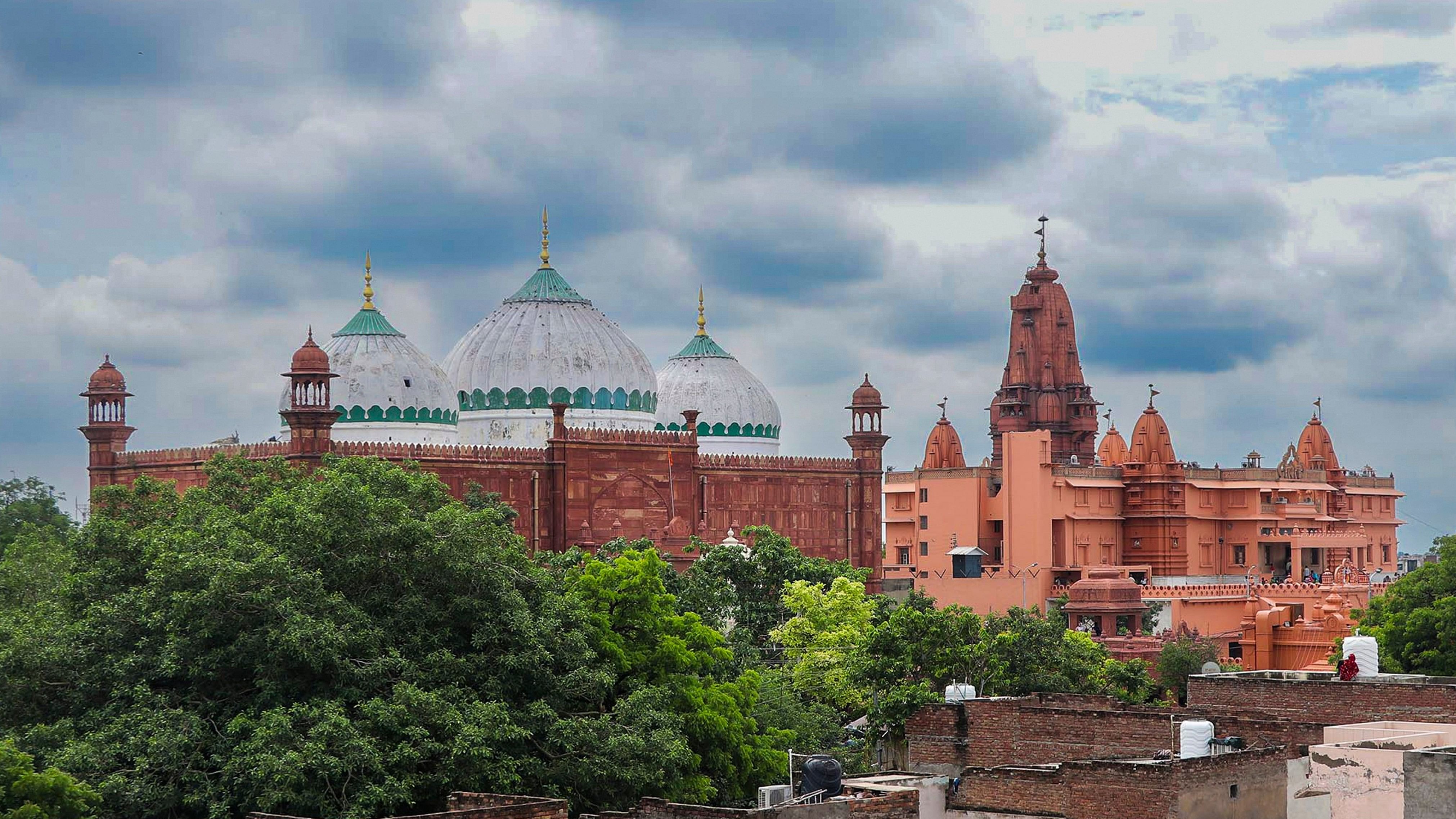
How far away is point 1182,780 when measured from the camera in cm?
1541

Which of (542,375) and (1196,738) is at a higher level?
(542,375)

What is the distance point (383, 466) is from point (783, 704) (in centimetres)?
775

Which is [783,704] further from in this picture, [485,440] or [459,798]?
[485,440]

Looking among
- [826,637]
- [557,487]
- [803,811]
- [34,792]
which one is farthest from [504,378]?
[803,811]

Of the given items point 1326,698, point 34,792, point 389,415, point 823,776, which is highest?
point 389,415

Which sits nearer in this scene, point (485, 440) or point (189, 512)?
point (189, 512)

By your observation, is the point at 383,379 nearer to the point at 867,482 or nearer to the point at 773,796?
the point at 867,482

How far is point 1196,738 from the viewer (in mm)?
16969

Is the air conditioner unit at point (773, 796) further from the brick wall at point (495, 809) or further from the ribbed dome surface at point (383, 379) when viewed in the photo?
the ribbed dome surface at point (383, 379)

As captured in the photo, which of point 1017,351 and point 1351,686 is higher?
point 1017,351

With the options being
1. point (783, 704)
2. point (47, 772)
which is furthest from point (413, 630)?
point (783, 704)

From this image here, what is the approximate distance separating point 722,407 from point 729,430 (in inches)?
25.9

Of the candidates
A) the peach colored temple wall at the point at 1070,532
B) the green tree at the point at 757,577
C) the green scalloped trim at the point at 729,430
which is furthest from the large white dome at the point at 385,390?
the peach colored temple wall at the point at 1070,532

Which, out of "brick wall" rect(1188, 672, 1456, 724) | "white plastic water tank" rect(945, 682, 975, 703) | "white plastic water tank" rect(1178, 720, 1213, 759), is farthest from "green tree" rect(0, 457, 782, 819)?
"white plastic water tank" rect(1178, 720, 1213, 759)
